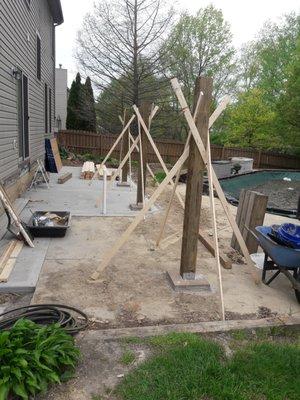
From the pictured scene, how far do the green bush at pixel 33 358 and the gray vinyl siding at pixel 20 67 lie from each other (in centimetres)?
400

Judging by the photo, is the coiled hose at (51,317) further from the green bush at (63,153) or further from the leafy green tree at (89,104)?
the leafy green tree at (89,104)

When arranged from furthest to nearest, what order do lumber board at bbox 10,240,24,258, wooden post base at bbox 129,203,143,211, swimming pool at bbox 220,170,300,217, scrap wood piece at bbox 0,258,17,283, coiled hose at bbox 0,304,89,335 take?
swimming pool at bbox 220,170,300,217 → wooden post base at bbox 129,203,143,211 → lumber board at bbox 10,240,24,258 → scrap wood piece at bbox 0,258,17,283 → coiled hose at bbox 0,304,89,335

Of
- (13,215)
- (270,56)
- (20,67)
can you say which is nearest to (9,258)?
(13,215)

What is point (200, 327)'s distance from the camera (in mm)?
3127

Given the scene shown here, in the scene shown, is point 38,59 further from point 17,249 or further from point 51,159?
point 17,249

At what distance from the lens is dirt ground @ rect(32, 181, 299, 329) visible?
3.43m

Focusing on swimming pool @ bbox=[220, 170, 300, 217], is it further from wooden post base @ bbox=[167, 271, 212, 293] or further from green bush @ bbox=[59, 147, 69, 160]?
green bush @ bbox=[59, 147, 69, 160]

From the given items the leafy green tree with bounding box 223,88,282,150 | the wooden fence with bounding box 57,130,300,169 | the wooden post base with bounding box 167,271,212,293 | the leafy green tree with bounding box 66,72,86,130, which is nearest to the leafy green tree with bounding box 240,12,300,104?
the leafy green tree with bounding box 223,88,282,150

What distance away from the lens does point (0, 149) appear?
5.84m

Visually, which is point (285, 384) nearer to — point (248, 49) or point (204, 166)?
point (204, 166)

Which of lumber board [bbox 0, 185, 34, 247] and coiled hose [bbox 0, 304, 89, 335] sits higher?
lumber board [bbox 0, 185, 34, 247]

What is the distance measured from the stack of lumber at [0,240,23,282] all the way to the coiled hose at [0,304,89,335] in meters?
0.68

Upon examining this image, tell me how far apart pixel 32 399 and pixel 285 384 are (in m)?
1.72

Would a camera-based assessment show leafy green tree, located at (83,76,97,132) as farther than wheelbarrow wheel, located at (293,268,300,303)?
Yes
